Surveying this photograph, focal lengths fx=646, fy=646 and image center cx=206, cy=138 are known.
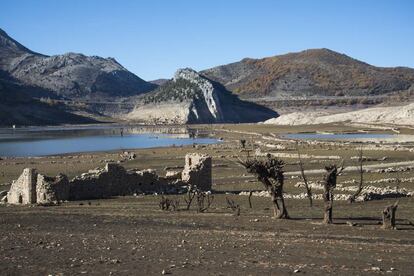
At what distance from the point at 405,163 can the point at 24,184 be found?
39.4 meters

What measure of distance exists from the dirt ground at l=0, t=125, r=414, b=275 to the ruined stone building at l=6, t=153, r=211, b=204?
1622 mm

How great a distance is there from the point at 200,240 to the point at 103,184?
1871cm

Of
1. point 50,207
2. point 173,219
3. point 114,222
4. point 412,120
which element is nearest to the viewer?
point 114,222

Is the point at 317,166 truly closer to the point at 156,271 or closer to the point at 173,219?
the point at 173,219

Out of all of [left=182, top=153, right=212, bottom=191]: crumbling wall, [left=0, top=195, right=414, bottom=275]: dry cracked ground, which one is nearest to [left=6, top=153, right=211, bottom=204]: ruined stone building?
[left=182, top=153, right=212, bottom=191]: crumbling wall

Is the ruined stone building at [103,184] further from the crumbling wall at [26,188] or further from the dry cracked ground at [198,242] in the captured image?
the dry cracked ground at [198,242]

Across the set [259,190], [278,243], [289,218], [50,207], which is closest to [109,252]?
[278,243]

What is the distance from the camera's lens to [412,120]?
532 feet

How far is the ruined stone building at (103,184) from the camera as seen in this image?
113 feet

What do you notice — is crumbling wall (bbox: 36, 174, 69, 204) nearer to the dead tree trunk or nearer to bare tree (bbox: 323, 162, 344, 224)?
bare tree (bbox: 323, 162, 344, 224)

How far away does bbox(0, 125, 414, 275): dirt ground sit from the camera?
15227 mm

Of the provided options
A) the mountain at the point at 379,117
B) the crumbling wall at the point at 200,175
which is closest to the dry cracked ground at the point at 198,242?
the crumbling wall at the point at 200,175

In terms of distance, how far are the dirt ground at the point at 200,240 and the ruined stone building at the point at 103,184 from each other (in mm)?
1622

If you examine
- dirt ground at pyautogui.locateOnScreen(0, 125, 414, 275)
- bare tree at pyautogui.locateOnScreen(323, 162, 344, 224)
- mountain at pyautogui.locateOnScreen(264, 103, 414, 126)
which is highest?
mountain at pyautogui.locateOnScreen(264, 103, 414, 126)
